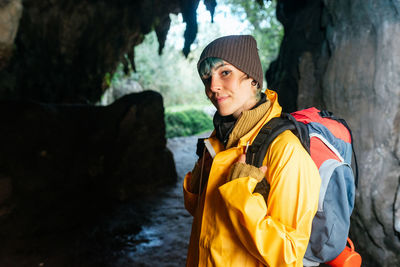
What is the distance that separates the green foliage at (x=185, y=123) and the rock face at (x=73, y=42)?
689cm

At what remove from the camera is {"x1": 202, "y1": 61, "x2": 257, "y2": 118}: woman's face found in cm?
135

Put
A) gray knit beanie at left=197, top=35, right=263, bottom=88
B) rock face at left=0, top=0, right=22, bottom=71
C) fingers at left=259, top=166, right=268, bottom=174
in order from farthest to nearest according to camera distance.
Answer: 1. rock face at left=0, top=0, right=22, bottom=71
2. gray knit beanie at left=197, top=35, right=263, bottom=88
3. fingers at left=259, top=166, right=268, bottom=174

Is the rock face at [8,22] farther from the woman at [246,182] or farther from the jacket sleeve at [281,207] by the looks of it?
the jacket sleeve at [281,207]

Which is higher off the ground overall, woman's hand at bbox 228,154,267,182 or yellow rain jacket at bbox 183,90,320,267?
woman's hand at bbox 228,154,267,182

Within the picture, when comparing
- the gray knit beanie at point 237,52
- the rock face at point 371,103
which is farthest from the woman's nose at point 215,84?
the rock face at point 371,103

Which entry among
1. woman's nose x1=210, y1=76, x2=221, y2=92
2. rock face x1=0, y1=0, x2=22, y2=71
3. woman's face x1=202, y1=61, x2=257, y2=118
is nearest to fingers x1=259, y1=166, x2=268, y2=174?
woman's face x1=202, y1=61, x2=257, y2=118

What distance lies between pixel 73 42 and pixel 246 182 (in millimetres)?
9008

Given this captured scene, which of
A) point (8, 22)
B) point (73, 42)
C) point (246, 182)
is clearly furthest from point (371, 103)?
point (73, 42)

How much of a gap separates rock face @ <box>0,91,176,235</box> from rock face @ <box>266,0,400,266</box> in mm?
4408

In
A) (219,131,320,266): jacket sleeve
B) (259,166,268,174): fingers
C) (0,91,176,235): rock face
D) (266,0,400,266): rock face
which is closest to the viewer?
(219,131,320,266): jacket sleeve

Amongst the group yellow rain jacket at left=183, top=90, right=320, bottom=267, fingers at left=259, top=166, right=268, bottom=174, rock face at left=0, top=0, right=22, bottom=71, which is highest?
rock face at left=0, top=0, right=22, bottom=71

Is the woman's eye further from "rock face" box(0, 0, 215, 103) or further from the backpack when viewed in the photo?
"rock face" box(0, 0, 215, 103)

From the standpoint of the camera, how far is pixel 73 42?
8.21 m

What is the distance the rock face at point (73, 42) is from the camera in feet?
23.1
